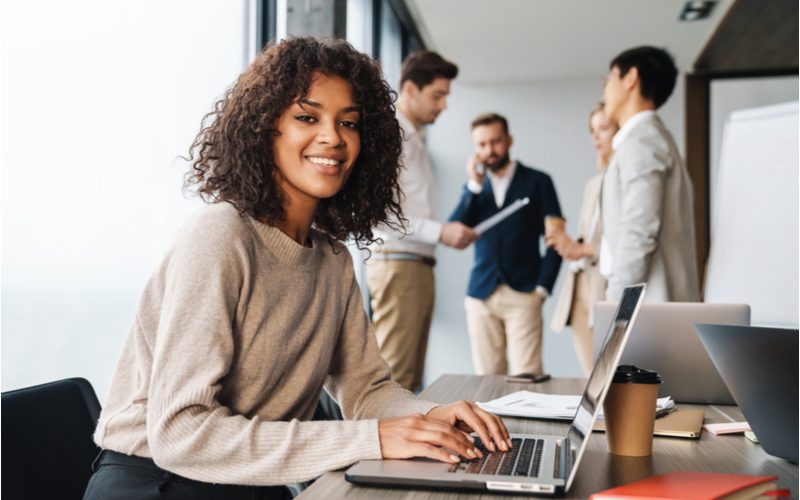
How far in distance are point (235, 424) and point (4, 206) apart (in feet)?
2.35

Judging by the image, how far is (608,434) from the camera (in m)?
1.12

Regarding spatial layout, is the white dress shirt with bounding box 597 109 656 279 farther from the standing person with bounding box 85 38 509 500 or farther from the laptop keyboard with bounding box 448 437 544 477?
the laptop keyboard with bounding box 448 437 544 477

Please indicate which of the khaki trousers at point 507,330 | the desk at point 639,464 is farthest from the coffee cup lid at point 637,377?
the khaki trousers at point 507,330

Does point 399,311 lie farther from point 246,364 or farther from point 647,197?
point 246,364

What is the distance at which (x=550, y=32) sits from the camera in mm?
5117

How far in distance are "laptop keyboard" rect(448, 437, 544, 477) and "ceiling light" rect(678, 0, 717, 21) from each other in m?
4.09

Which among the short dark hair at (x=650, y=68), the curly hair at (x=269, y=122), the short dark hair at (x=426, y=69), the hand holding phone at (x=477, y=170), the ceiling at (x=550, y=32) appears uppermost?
the ceiling at (x=550, y=32)

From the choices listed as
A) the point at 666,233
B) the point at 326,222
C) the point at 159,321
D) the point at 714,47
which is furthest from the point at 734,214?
the point at 159,321

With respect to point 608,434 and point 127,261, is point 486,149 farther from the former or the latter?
point 608,434

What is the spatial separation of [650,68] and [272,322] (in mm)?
2054

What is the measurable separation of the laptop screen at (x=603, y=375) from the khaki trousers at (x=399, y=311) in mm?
2071

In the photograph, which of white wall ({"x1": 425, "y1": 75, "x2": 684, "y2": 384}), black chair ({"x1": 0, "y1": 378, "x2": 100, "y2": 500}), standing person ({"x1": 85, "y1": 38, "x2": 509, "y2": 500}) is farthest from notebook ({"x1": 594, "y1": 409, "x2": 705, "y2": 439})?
white wall ({"x1": 425, "y1": 75, "x2": 684, "y2": 384})

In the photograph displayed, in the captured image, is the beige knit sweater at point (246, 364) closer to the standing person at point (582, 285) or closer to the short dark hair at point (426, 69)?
the standing person at point (582, 285)

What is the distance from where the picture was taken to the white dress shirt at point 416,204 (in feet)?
10.2
